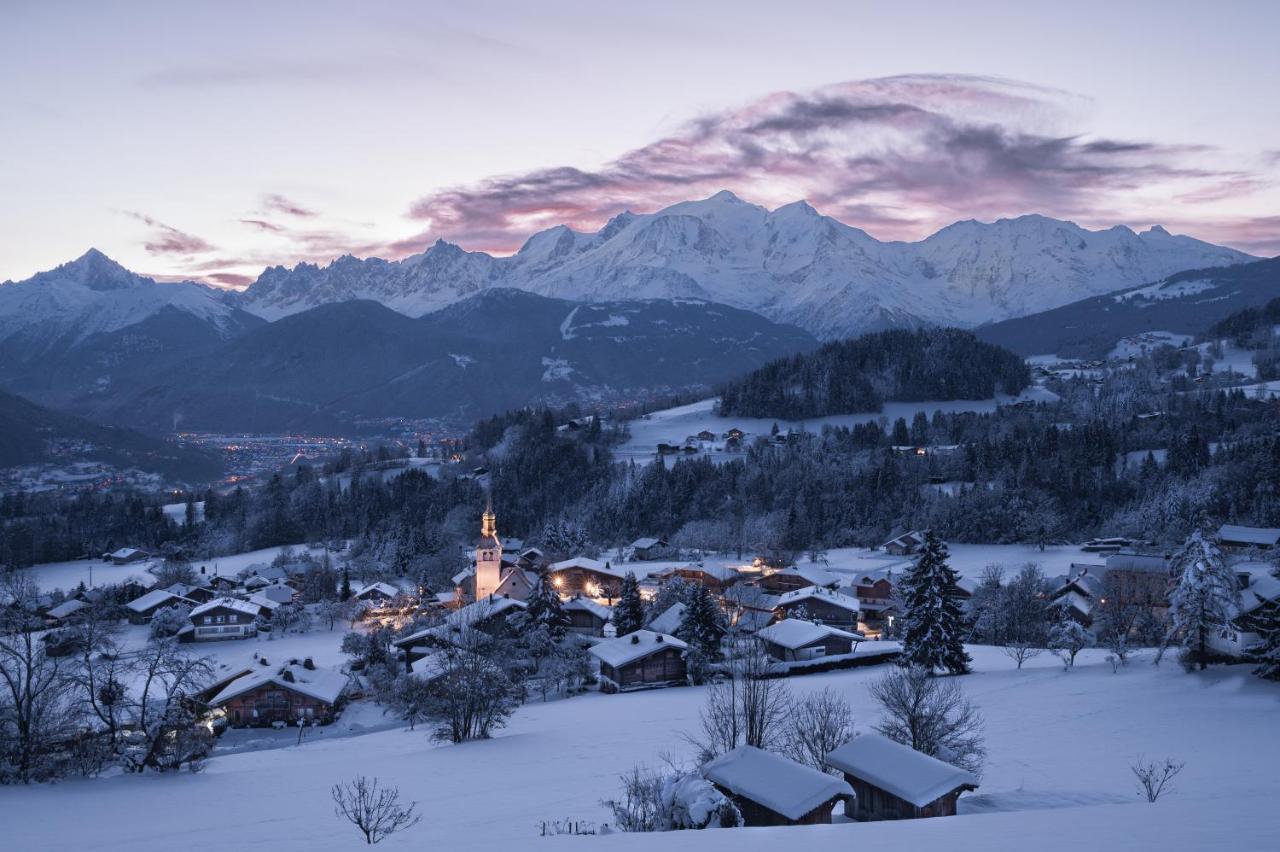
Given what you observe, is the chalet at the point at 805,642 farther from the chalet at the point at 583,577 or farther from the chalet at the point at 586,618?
the chalet at the point at 583,577

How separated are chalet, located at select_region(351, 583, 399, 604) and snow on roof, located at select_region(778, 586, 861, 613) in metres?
31.2

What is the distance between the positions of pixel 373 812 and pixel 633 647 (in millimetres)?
24507

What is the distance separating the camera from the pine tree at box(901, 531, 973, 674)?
3691 centimetres

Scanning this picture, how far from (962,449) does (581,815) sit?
92287 mm

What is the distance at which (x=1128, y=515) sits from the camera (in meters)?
78.8

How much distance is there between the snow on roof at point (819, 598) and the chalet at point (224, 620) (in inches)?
1493

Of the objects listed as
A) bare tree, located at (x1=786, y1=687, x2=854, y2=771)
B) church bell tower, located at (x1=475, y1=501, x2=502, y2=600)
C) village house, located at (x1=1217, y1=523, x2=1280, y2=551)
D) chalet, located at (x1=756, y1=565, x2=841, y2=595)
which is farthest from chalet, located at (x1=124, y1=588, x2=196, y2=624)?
village house, located at (x1=1217, y1=523, x2=1280, y2=551)

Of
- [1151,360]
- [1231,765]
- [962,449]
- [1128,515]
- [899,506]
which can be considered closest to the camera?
[1231,765]

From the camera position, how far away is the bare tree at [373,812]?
1566cm

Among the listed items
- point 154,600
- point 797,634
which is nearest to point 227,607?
point 154,600

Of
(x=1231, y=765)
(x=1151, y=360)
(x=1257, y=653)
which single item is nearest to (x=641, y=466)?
(x=1257, y=653)

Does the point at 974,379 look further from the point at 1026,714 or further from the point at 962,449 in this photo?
the point at 1026,714

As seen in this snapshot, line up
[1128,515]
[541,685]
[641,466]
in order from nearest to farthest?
[541,685], [1128,515], [641,466]

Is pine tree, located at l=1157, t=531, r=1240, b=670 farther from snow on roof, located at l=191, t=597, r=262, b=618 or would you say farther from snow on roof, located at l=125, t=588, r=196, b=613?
snow on roof, located at l=125, t=588, r=196, b=613
